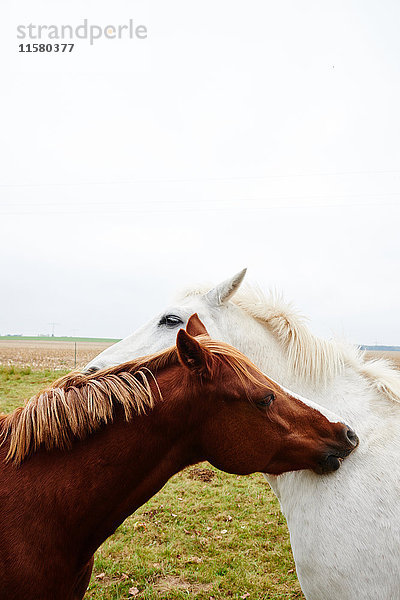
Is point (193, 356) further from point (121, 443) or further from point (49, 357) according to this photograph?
point (49, 357)

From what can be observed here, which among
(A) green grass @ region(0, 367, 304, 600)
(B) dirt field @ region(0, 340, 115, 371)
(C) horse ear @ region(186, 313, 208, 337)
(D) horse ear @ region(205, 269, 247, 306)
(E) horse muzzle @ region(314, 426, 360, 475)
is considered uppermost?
(D) horse ear @ region(205, 269, 247, 306)

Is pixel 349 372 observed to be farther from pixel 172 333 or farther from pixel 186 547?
pixel 186 547

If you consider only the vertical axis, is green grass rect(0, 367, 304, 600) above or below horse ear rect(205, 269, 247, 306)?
below

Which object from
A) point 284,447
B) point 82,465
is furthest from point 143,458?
point 284,447

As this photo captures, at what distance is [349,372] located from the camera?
2695 millimetres

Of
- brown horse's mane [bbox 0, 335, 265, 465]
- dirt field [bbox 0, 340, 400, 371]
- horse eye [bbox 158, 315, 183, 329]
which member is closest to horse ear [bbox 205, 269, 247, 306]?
horse eye [bbox 158, 315, 183, 329]

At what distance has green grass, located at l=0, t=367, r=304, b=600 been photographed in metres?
4.04

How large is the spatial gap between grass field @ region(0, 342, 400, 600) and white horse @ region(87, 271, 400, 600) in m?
2.28

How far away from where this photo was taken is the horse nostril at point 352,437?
2.13 metres

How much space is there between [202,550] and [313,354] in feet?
11.5

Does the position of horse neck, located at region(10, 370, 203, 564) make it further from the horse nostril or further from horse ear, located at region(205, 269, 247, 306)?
horse ear, located at region(205, 269, 247, 306)

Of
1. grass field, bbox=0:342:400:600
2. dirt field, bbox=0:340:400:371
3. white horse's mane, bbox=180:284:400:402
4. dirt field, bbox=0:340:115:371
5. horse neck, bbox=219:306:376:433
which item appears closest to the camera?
horse neck, bbox=219:306:376:433

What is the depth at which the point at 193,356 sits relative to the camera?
199 centimetres

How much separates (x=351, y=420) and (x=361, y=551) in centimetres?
69
